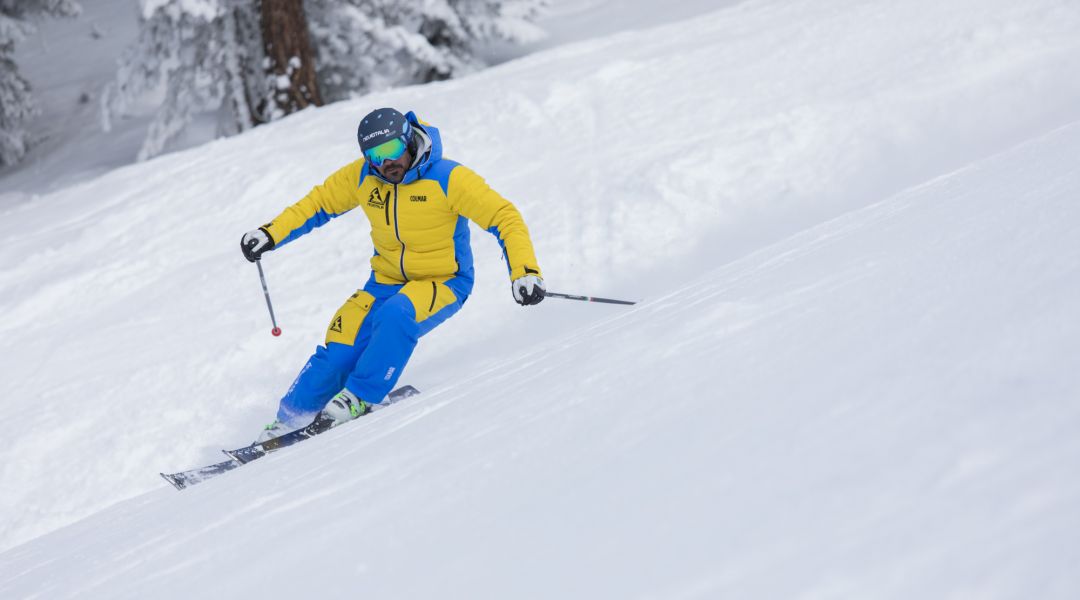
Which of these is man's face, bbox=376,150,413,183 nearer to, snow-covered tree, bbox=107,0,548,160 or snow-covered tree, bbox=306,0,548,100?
snow-covered tree, bbox=107,0,548,160

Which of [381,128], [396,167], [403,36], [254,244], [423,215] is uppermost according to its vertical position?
[403,36]

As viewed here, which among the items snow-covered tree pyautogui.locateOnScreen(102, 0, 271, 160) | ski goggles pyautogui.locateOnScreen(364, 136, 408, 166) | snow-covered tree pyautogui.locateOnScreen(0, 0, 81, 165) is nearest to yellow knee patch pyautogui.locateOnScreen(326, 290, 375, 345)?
ski goggles pyautogui.locateOnScreen(364, 136, 408, 166)

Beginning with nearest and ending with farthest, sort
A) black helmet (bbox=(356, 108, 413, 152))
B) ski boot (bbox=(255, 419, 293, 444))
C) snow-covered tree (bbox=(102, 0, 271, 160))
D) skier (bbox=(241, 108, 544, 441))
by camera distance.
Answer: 1. black helmet (bbox=(356, 108, 413, 152))
2. skier (bbox=(241, 108, 544, 441))
3. ski boot (bbox=(255, 419, 293, 444))
4. snow-covered tree (bbox=(102, 0, 271, 160))

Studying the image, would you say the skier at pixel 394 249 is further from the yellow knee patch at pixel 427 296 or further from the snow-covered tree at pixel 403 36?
the snow-covered tree at pixel 403 36

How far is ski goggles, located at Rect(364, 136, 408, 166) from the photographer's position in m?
5.22

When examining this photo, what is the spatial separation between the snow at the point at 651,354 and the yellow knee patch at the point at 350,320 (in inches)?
33.5

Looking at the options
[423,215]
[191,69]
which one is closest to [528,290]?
[423,215]

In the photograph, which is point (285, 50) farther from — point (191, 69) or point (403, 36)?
A: point (403, 36)

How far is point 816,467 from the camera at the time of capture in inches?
73.0

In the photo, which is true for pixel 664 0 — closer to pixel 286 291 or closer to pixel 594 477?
pixel 286 291

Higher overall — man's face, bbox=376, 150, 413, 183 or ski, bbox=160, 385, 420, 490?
man's face, bbox=376, 150, 413, 183

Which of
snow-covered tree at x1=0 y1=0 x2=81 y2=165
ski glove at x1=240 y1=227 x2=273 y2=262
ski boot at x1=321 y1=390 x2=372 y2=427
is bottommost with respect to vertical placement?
ski boot at x1=321 y1=390 x2=372 y2=427

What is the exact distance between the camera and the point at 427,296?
18.3 feet

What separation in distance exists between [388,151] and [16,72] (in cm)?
1474
